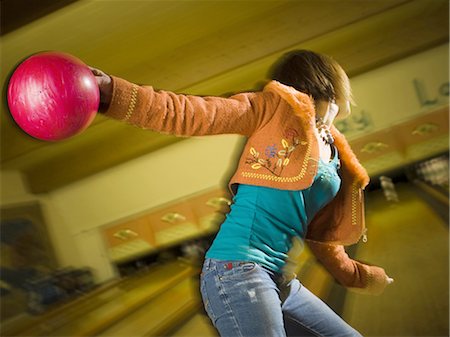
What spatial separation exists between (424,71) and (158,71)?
1.59ft

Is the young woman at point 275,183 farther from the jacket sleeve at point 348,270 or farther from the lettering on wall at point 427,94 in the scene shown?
the lettering on wall at point 427,94

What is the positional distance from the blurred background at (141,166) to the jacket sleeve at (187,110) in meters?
0.06

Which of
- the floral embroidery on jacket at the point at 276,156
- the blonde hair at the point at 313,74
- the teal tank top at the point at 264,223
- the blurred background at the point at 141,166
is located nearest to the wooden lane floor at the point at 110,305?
the blurred background at the point at 141,166

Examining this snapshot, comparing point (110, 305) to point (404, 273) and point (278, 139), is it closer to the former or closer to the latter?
point (278, 139)

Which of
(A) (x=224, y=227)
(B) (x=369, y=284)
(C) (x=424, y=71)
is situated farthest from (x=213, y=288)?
(C) (x=424, y=71)

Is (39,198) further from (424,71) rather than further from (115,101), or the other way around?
(424,71)

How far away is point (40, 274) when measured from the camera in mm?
708

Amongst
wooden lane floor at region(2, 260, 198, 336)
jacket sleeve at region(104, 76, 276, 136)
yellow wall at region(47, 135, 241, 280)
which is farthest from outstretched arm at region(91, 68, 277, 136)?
wooden lane floor at region(2, 260, 198, 336)

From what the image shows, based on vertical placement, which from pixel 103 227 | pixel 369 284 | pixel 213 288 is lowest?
pixel 369 284

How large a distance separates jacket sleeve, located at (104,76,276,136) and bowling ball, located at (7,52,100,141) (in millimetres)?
33

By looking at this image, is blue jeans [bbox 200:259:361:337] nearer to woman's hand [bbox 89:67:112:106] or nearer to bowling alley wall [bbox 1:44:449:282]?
bowling alley wall [bbox 1:44:449:282]

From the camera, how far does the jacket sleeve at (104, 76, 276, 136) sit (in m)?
0.56

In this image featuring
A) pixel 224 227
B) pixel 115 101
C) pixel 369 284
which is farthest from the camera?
pixel 369 284

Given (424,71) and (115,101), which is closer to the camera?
(115,101)
